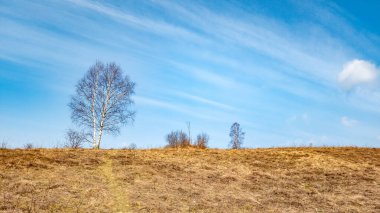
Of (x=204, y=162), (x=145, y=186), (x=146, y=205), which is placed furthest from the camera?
(x=204, y=162)

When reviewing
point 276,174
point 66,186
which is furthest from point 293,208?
point 66,186

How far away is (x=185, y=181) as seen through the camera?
1524 centimetres

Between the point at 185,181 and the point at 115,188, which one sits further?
the point at 185,181

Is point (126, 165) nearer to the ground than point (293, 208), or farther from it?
farther from it

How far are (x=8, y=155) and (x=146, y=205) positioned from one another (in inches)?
347

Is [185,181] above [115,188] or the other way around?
above

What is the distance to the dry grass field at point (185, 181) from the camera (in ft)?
39.4

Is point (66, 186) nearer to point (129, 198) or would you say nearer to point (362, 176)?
point (129, 198)

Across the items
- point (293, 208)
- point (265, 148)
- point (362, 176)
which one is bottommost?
point (293, 208)

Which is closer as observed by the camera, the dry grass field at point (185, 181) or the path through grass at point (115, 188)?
the path through grass at point (115, 188)

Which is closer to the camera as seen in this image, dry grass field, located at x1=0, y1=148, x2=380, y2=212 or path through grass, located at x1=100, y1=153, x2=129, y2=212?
path through grass, located at x1=100, y1=153, x2=129, y2=212

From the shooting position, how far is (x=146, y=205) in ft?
38.8

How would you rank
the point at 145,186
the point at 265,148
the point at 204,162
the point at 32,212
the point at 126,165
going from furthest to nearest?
the point at 265,148
the point at 204,162
the point at 126,165
the point at 145,186
the point at 32,212

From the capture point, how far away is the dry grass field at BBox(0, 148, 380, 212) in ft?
39.4
